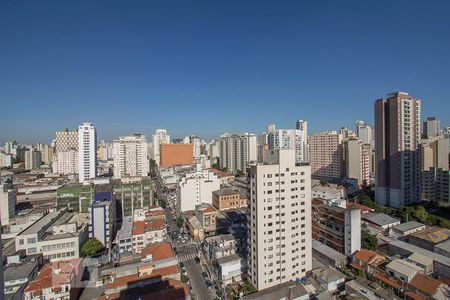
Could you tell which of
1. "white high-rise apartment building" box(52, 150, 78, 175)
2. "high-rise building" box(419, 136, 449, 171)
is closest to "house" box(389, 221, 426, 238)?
"high-rise building" box(419, 136, 449, 171)

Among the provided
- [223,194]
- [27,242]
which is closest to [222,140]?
[223,194]

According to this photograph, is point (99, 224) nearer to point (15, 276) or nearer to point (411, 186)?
point (15, 276)

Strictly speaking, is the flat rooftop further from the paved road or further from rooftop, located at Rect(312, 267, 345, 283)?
rooftop, located at Rect(312, 267, 345, 283)

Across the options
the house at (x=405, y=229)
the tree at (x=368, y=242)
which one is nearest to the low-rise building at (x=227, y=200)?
the tree at (x=368, y=242)

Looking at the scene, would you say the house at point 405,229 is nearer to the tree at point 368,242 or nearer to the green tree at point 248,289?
the tree at point 368,242

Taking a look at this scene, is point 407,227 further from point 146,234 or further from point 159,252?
point 146,234

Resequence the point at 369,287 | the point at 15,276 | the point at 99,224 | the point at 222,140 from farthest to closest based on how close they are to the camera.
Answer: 1. the point at 222,140
2. the point at 99,224
3. the point at 15,276
4. the point at 369,287

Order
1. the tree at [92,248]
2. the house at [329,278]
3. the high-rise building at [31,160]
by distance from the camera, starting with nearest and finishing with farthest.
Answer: the house at [329,278] → the tree at [92,248] → the high-rise building at [31,160]
